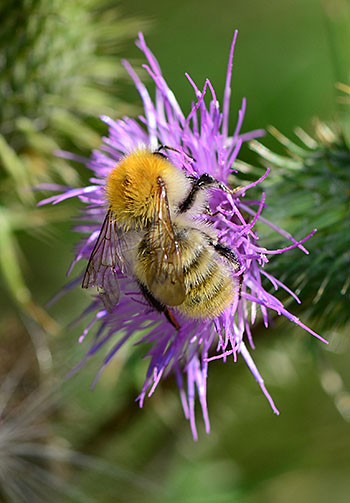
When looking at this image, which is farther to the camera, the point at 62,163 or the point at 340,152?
the point at 62,163

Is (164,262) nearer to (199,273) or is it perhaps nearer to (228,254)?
(199,273)

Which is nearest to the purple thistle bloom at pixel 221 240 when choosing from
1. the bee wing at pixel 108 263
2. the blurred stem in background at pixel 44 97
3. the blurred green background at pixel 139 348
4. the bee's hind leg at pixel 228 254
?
the bee's hind leg at pixel 228 254

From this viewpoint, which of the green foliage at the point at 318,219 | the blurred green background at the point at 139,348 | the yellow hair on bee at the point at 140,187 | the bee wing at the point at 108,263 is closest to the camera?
the yellow hair on bee at the point at 140,187

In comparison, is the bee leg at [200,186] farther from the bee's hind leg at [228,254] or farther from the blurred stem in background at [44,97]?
the blurred stem in background at [44,97]

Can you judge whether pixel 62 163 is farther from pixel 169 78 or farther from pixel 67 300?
pixel 169 78

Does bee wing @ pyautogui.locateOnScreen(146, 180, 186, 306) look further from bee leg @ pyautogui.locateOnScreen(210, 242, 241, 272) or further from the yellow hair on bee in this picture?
bee leg @ pyautogui.locateOnScreen(210, 242, 241, 272)

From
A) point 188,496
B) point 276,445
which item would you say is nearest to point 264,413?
point 276,445
